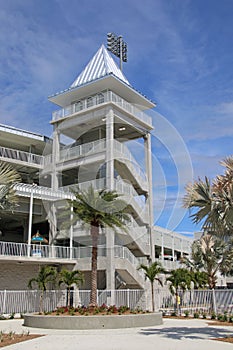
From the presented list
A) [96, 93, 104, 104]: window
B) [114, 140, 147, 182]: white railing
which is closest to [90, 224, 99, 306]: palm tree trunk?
[114, 140, 147, 182]: white railing

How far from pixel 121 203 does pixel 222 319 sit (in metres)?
8.91

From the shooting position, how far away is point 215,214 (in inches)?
484

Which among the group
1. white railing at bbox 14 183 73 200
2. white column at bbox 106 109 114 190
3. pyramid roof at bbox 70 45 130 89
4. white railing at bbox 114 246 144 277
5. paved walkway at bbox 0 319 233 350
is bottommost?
paved walkway at bbox 0 319 233 350

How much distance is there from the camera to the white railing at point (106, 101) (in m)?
30.7

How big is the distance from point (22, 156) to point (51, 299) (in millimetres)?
13936

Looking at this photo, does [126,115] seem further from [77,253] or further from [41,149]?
[77,253]

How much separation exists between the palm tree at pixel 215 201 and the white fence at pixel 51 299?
12528 mm

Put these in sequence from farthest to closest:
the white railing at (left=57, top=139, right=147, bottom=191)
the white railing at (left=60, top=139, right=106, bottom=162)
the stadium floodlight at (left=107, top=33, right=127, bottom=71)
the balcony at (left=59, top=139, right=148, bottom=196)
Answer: the stadium floodlight at (left=107, top=33, right=127, bottom=71) → the white railing at (left=60, top=139, right=106, bottom=162) → the white railing at (left=57, top=139, right=147, bottom=191) → the balcony at (left=59, top=139, right=148, bottom=196)

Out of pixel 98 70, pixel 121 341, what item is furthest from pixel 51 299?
pixel 98 70

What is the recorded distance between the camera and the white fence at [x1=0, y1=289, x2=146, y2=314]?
22297mm

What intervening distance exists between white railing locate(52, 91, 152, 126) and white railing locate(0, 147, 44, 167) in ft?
12.3

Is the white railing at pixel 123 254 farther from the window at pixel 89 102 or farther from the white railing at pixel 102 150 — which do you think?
the window at pixel 89 102

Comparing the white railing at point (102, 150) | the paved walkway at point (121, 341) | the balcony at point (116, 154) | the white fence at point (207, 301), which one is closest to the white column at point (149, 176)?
the balcony at point (116, 154)

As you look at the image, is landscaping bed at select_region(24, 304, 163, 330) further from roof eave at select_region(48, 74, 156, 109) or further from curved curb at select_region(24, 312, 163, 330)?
roof eave at select_region(48, 74, 156, 109)
